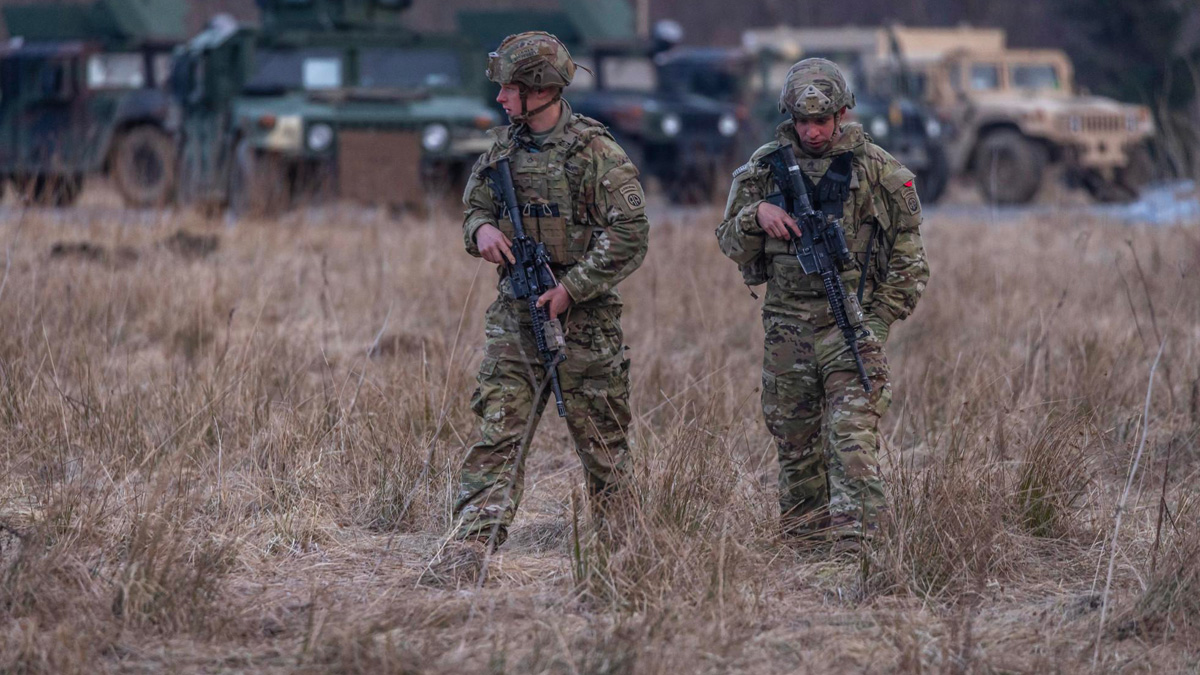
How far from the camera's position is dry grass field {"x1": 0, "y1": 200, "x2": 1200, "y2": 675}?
3330 millimetres

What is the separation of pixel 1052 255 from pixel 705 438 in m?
5.81

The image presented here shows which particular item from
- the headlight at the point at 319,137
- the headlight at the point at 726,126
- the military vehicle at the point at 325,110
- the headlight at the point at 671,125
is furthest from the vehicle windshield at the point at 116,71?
the headlight at the point at 726,126

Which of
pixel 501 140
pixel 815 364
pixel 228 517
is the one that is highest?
pixel 501 140

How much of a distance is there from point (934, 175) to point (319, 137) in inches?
282

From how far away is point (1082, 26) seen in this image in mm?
25234

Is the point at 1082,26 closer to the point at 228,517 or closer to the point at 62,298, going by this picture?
the point at 62,298

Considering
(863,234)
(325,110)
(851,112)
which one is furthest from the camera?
(851,112)

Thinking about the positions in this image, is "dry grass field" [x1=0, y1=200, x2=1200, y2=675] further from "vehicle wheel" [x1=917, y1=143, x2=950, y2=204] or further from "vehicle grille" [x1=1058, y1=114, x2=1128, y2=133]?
"vehicle grille" [x1=1058, y1=114, x2=1128, y2=133]

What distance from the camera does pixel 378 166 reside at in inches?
449

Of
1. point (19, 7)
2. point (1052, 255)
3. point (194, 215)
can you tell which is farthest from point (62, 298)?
point (19, 7)

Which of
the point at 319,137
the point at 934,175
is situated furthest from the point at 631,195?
the point at 934,175

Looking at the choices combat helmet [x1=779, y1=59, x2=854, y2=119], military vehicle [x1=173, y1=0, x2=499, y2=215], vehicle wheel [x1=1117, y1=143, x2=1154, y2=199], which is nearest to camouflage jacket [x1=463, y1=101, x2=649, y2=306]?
combat helmet [x1=779, y1=59, x2=854, y2=119]

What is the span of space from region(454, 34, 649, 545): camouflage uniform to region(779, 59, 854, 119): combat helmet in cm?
43

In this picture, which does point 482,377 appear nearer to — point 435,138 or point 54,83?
point 435,138
